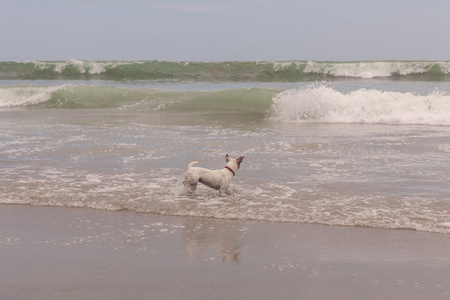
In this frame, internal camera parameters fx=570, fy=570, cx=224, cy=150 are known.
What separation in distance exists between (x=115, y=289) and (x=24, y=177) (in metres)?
4.50

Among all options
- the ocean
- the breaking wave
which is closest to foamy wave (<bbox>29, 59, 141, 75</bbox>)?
the breaking wave

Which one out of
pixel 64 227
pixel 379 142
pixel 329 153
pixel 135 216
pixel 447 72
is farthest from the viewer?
pixel 447 72

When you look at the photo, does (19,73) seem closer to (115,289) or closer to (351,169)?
(351,169)

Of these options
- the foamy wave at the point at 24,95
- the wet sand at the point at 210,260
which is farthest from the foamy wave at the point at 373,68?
the wet sand at the point at 210,260

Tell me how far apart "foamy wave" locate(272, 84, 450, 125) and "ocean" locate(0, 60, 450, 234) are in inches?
1.6

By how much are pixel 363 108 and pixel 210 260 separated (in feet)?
42.3

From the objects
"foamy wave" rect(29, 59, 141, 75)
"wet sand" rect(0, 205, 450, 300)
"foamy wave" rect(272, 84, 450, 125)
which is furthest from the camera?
"foamy wave" rect(29, 59, 141, 75)

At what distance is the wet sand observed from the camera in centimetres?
389

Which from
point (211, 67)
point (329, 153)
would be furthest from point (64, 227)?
point (211, 67)

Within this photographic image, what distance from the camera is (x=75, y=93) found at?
79.0 feet

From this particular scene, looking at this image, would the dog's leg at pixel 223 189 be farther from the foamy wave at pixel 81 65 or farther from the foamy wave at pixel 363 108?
the foamy wave at pixel 81 65

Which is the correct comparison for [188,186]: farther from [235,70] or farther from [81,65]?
[81,65]

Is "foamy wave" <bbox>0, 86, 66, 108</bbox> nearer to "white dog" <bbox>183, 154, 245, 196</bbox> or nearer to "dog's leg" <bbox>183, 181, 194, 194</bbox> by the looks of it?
"dog's leg" <bbox>183, 181, 194, 194</bbox>

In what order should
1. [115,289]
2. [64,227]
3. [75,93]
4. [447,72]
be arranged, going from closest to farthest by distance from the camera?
[115,289] → [64,227] → [75,93] → [447,72]
